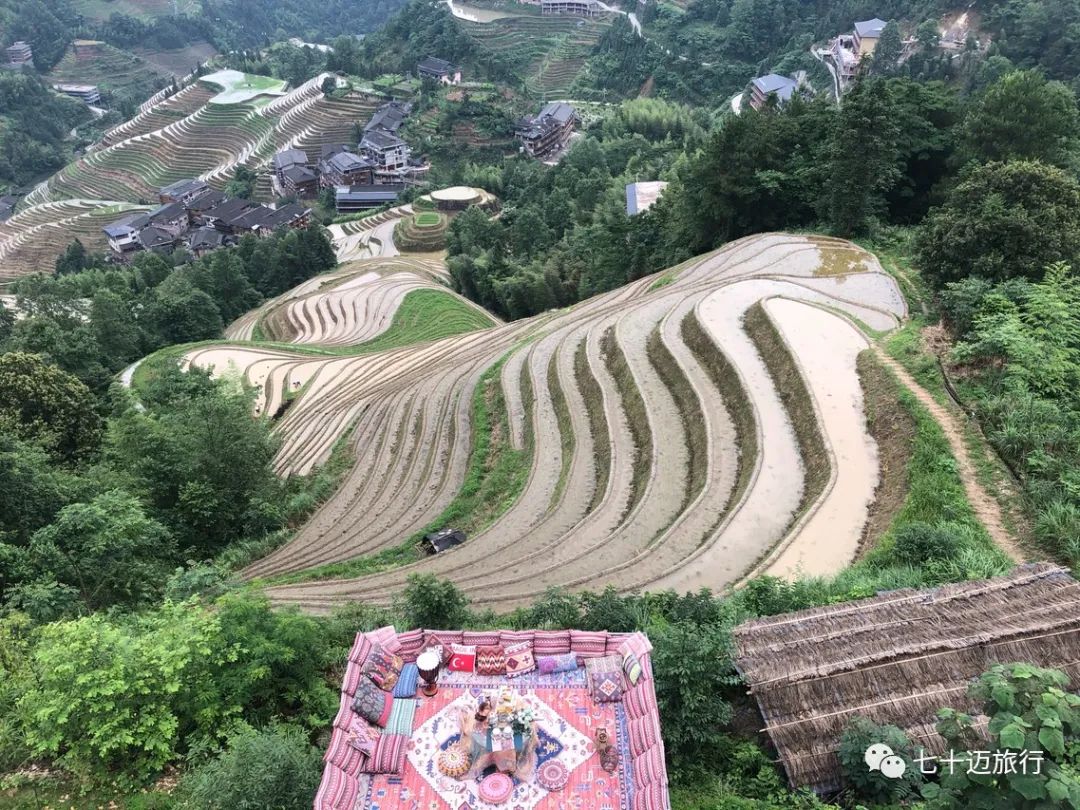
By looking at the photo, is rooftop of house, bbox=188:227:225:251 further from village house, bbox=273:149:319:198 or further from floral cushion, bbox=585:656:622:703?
floral cushion, bbox=585:656:622:703

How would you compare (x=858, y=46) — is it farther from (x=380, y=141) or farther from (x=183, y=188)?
(x=183, y=188)

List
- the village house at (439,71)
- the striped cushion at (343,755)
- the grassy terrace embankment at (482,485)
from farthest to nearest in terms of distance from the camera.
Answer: the village house at (439,71) → the grassy terrace embankment at (482,485) → the striped cushion at (343,755)

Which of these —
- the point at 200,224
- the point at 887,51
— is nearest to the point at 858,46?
the point at 887,51

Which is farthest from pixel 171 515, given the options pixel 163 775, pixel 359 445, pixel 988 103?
pixel 988 103

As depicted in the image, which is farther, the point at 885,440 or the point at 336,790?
the point at 885,440

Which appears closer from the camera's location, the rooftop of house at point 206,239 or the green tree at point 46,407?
the green tree at point 46,407

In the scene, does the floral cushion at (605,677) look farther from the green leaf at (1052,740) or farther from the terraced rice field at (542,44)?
the terraced rice field at (542,44)

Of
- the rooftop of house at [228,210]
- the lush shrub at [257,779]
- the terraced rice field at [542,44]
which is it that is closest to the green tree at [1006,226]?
the lush shrub at [257,779]
